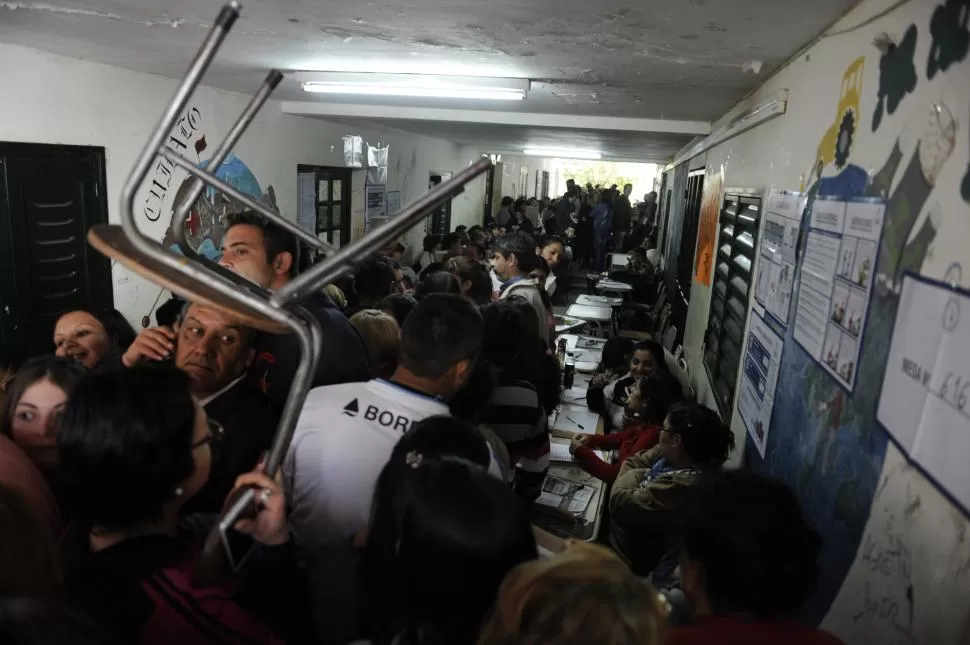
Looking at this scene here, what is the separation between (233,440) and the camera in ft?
5.76

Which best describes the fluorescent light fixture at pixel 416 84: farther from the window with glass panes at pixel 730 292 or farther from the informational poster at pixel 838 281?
the informational poster at pixel 838 281

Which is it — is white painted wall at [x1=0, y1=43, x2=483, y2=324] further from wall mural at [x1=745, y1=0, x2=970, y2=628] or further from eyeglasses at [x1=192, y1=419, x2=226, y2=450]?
wall mural at [x1=745, y1=0, x2=970, y2=628]

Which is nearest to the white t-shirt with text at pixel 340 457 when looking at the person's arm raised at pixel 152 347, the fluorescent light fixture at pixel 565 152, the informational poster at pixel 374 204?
the person's arm raised at pixel 152 347

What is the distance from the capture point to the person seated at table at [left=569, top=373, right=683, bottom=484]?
3.06 m

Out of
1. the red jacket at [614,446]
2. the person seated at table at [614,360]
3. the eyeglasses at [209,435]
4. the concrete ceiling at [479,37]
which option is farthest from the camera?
the person seated at table at [614,360]

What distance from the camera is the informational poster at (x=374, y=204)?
8266mm

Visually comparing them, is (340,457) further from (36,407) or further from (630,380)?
(630,380)

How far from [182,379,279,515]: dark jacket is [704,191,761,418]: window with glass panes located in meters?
2.26

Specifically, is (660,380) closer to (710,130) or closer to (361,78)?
(361,78)

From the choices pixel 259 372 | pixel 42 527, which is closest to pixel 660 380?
pixel 259 372

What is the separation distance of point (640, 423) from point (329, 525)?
2.15m

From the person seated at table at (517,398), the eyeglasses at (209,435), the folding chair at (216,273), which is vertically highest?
the folding chair at (216,273)

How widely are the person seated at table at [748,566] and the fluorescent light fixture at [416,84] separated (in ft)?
9.66

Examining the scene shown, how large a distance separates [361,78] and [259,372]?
8.08 feet
